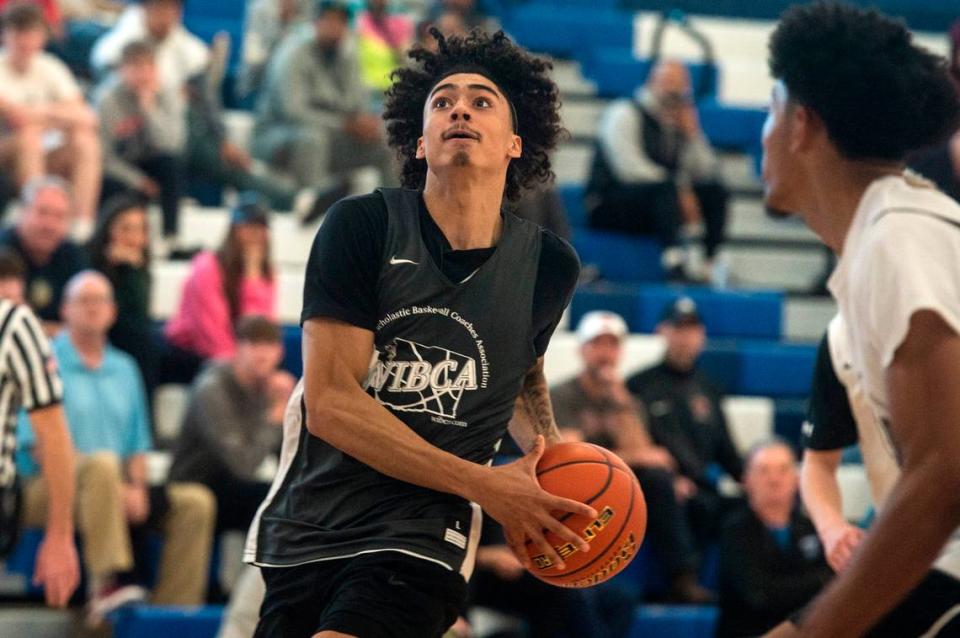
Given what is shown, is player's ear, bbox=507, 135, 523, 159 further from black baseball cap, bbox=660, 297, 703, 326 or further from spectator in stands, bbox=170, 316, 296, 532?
black baseball cap, bbox=660, 297, 703, 326

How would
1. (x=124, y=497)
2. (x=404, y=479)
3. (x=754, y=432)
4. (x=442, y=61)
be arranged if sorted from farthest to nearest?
1. (x=754, y=432)
2. (x=124, y=497)
3. (x=442, y=61)
4. (x=404, y=479)

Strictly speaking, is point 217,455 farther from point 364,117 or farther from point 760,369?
point 760,369

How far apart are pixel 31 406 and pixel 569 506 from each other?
7.20ft

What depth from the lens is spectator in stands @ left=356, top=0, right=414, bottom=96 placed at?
32.2 feet

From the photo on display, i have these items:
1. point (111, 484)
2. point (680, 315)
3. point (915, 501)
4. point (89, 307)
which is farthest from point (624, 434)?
point (915, 501)

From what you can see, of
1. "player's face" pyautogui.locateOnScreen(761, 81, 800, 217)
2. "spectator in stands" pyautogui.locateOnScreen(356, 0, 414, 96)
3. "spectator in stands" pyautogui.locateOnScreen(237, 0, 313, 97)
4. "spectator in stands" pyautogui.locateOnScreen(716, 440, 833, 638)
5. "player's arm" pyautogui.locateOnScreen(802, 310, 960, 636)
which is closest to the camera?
"player's arm" pyautogui.locateOnScreen(802, 310, 960, 636)

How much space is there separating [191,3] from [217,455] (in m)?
5.31

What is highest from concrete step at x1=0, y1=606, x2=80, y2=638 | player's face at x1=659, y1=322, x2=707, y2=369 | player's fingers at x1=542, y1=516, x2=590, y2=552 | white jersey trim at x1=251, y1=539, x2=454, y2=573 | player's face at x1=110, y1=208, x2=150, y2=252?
player's fingers at x1=542, y1=516, x2=590, y2=552

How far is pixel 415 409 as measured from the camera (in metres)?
3.38

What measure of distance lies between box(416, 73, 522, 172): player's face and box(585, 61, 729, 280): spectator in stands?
18.9 feet

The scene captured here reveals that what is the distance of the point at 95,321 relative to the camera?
6598mm

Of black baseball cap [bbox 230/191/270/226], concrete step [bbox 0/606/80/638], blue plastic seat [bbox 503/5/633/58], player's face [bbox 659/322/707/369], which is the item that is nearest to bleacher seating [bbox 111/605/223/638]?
concrete step [bbox 0/606/80/638]

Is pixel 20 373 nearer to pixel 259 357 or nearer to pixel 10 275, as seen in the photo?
pixel 10 275

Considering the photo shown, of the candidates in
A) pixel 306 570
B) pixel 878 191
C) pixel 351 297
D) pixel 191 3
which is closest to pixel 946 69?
pixel 878 191
